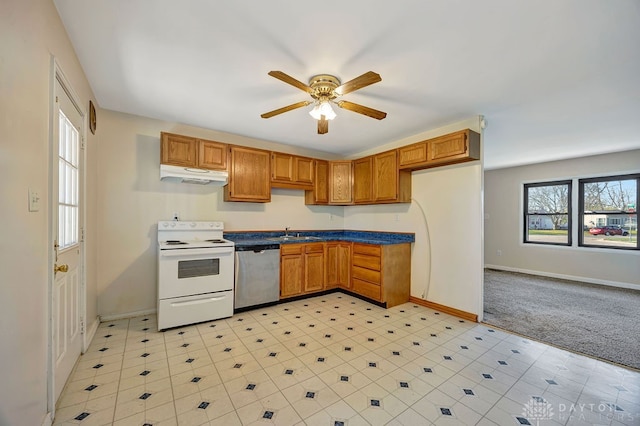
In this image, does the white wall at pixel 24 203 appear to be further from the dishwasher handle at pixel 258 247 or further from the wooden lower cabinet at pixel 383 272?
the wooden lower cabinet at pixel 383 272

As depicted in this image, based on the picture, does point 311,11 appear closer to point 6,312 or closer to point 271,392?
point 6,312

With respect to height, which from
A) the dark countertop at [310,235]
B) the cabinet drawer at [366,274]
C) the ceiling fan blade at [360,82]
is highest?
the ceiling fan blade at [360,82]

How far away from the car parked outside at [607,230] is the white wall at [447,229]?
411 centimetres

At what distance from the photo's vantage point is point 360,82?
209cm

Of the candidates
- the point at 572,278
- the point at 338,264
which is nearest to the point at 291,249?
the point at 338,264

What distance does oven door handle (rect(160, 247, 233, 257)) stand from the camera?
9.84 ft

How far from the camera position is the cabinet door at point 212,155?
3600 millimetres

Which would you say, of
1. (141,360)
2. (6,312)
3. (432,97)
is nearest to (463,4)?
(432,97)

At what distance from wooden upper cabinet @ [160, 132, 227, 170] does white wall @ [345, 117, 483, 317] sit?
2830 millimetres

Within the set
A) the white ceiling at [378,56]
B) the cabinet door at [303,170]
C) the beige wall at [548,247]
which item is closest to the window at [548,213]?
the beige wall at [548,247]

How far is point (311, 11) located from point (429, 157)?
2560 millimetres

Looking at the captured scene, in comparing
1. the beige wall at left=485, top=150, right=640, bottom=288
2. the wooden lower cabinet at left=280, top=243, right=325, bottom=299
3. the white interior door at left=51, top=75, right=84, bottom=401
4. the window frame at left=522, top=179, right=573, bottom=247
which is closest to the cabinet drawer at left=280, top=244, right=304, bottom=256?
the wooden lower cabinet at left=280, top=243, right=325, bottom=299

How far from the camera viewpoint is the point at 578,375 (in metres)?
2.22

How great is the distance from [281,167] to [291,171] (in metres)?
0.19
